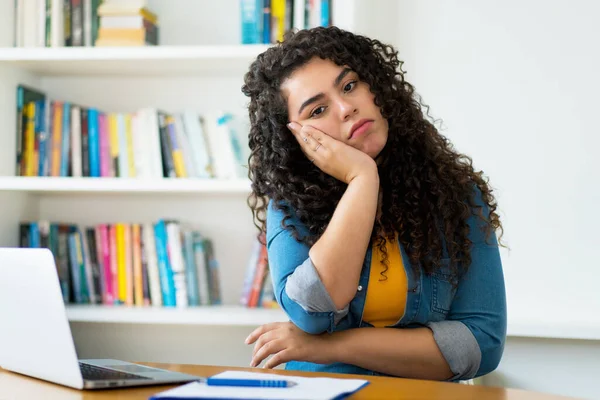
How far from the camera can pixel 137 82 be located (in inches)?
107

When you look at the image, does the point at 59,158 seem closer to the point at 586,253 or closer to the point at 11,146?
the point at 11,146

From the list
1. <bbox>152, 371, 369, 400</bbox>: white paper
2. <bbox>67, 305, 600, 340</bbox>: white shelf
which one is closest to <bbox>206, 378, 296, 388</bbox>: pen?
<bbox>152, 371, 369, 400</bbox>: white paper

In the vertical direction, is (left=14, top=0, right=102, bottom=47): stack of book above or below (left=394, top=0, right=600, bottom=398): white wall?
above

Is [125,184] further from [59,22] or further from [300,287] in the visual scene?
[300,287]

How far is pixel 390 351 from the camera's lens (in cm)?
137

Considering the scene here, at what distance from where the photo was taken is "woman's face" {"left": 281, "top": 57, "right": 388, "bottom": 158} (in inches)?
59.9

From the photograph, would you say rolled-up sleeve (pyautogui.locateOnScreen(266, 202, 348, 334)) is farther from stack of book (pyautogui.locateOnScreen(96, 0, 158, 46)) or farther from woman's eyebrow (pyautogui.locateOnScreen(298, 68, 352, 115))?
stack of book (pyautogui.locateOnScreen(96, 0, 158, 46))

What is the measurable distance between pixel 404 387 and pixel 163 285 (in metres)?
1.56

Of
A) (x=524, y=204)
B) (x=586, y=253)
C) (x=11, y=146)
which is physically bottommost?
(x=586, y=253)

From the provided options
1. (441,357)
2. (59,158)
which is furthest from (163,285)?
(441,357)

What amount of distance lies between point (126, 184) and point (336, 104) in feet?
3.64

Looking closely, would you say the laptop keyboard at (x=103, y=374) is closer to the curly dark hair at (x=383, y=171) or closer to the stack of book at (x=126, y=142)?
the curly dark hair at (x=383, y=171)

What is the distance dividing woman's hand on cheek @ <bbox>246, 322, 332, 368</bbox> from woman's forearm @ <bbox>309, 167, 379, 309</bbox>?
86mm

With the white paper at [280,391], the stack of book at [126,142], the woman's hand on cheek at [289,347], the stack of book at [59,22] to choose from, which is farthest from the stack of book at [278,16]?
the white paper at [280,391]
